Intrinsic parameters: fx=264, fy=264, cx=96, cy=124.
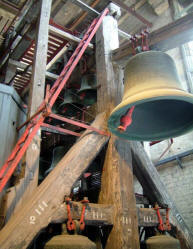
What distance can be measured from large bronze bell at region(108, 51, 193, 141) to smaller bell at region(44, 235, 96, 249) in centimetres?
92

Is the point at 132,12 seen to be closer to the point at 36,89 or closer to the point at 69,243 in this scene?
the point at 36,89

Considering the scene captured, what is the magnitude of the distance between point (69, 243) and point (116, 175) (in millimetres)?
885

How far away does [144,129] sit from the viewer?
2479 mm

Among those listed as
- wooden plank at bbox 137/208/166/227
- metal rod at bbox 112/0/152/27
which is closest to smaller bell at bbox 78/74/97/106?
wooden plank at bbox 137/208/166/227

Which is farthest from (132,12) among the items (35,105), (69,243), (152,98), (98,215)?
(69,243)

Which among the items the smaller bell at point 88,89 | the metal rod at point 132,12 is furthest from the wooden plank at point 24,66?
the metal rod at point 132,12

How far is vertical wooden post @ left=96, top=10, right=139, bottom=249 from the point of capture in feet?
8.02

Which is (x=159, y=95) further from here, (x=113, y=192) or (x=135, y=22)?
(x=135, y=22)

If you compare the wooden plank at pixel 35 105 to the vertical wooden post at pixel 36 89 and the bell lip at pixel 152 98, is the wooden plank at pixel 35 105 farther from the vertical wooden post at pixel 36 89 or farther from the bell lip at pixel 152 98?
the bell lip at pixel 152 98

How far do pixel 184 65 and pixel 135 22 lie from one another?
228 cm

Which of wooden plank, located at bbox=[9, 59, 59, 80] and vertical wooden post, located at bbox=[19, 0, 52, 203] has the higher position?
wooden plank, located at bbox=[9, 59, 59, 80]

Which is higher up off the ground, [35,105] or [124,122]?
[35,105]

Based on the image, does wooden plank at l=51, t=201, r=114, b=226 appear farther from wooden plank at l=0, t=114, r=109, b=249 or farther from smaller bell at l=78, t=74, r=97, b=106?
smaller bell at l=78, t=74, r=97, b=106

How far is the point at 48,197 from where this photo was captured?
85.3 inches
